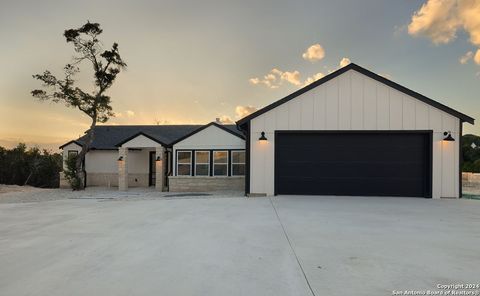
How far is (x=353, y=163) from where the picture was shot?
12297mm

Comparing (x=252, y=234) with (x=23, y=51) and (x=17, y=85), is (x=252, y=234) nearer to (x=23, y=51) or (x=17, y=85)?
(x=23, y=51)

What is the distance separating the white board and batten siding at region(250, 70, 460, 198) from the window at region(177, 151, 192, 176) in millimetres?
5530

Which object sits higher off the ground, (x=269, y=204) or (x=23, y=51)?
(x=23, y=51)

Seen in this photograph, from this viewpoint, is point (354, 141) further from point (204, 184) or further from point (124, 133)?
point (124, 133)

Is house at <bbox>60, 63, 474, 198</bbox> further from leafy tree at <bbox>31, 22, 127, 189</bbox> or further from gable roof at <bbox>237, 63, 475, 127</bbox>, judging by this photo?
leafy tree at <bbox>31, 22, 127, 189</bbox>

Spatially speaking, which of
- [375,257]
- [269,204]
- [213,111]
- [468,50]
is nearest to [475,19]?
[468,50]

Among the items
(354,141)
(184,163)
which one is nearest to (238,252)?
(354,141)

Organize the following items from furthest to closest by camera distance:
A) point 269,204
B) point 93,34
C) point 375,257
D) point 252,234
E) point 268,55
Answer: point 93,34
point 268,55
point 269,204
point 252,234
point 375,257

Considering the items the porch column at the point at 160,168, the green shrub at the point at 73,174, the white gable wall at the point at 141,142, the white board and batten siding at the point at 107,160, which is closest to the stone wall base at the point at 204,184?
the porch column at the point at 160,168

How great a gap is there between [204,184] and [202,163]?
1.26 metres

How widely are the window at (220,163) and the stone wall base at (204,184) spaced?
40cm

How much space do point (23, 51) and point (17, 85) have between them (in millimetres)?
3220

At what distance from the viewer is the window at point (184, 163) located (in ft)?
54.8

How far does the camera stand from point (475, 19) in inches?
475
